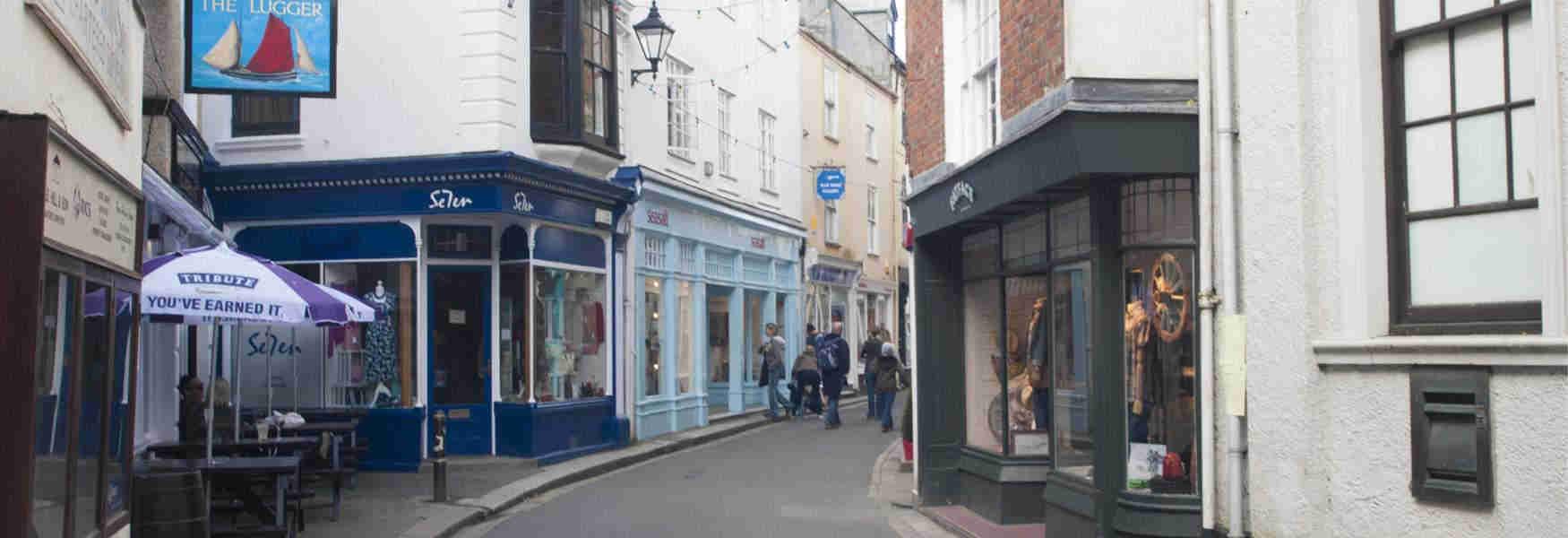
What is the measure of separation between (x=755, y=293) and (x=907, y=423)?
12.4 metres

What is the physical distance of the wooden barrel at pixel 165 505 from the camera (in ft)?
32.3

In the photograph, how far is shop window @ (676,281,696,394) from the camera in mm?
24562

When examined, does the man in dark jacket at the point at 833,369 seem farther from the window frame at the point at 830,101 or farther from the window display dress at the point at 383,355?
the window display dress at the point at 383,355

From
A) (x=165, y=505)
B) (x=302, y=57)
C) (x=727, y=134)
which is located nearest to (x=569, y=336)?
(x=302, y=57)

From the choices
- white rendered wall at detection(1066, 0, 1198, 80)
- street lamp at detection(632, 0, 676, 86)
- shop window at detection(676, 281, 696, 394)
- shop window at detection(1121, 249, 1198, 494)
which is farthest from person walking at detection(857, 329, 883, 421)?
white rendered wall at detection(1066, 0, 1198, 80)

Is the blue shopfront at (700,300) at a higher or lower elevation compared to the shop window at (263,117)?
lower

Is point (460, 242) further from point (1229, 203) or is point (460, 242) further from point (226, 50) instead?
point (1229, 203)

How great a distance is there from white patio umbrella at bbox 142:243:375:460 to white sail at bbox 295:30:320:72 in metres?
2.19

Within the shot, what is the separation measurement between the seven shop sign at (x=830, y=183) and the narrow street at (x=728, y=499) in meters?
9.99

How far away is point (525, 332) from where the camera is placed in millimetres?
18516

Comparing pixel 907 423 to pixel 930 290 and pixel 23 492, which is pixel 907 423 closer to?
pixel 930 290

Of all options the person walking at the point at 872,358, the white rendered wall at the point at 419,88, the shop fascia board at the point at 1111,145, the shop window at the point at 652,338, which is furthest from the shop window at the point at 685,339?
the shop fascia board at the point at 1111,145

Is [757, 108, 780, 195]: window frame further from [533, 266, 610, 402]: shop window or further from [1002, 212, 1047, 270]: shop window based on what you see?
[1002, 212, 1047, 270]: shop window

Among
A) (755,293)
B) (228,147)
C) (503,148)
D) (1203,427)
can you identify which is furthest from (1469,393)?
(755,293)
